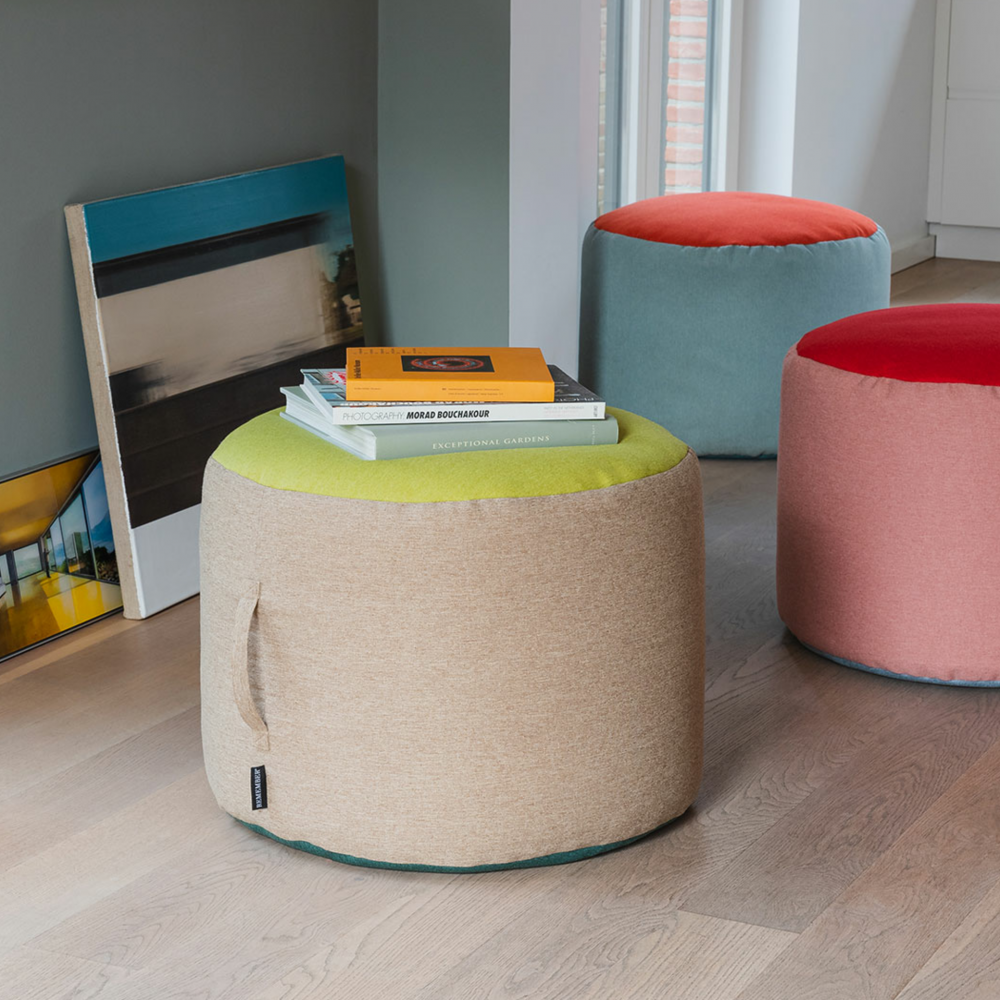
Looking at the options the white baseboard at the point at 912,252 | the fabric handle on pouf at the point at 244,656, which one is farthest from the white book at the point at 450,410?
the white baseboard at the point at 912,252

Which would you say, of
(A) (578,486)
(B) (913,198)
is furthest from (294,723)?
(B) (913,198)

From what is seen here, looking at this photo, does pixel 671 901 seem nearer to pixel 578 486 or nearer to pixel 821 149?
pixel 578 486

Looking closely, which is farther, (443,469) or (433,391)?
(433,391)

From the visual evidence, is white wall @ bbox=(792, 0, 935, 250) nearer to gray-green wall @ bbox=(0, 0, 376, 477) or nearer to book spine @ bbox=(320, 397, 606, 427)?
gray-green wall @ bbox=(0, 0, 376, 477)

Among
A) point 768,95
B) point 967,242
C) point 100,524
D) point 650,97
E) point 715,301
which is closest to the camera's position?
point 100,524

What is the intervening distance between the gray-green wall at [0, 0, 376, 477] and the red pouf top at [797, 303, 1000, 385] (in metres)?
1.07

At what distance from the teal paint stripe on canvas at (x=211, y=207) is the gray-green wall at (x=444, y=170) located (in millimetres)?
222

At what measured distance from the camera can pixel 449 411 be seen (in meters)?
1.69

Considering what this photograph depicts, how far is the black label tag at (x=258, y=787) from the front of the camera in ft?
5.53

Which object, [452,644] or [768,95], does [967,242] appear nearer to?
[768,95]

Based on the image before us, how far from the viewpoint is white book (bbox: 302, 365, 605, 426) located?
5.49ft

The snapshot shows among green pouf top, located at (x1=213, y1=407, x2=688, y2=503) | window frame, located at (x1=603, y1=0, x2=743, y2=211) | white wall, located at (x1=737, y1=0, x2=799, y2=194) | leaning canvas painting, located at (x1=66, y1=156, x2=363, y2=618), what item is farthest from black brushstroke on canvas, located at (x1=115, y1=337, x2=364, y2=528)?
white wall, located at (x1=737, y1=0, x2=799, y2=194)

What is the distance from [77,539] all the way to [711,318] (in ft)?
4.83

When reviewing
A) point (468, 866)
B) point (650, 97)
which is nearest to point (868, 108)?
point (650, 97)
